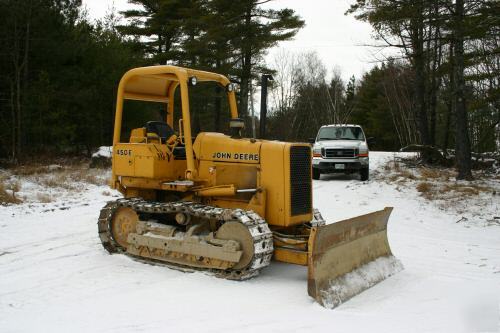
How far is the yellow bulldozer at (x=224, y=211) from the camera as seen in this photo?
6.19 metres

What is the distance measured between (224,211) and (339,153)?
10.8 metres

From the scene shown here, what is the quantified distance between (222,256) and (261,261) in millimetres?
539

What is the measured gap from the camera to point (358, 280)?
20.3 ft

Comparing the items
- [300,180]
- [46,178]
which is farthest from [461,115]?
[46,178]

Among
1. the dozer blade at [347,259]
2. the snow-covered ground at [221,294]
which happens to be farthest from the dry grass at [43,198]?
the dozer blade at [347,259]

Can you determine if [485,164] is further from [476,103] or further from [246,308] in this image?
[246,308]

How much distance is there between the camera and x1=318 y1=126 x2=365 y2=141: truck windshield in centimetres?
1758

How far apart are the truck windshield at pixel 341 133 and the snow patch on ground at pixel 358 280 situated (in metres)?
10.8

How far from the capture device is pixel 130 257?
7504 millimetres

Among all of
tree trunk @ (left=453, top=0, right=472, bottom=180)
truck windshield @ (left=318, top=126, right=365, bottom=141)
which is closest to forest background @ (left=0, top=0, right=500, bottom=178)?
tree trunk @ (left=453, top=0, right=472, bottom=180)

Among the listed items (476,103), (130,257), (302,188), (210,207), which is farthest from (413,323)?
(476,103)

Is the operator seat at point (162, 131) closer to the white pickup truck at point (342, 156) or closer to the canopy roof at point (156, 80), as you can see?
the canopy roof at point (156, 80)

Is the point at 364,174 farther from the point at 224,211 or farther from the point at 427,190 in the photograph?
the point at 224,211

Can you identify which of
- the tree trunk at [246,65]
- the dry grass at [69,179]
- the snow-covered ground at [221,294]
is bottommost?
the snow-covered ground at [221,294]
